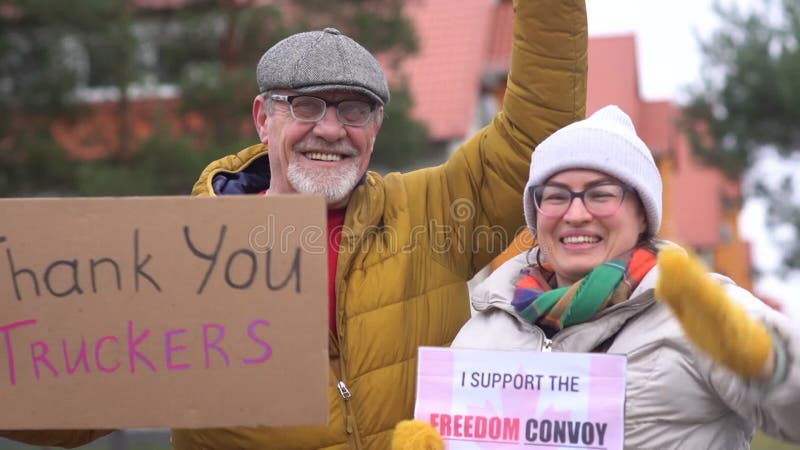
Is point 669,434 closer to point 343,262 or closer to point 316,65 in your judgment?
point 343,262

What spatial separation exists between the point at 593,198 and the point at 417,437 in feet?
2.34

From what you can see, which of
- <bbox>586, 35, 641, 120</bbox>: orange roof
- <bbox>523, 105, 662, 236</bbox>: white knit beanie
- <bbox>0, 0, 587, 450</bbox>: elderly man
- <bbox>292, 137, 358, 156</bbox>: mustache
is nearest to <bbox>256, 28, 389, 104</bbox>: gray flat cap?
<bbox>0, 0, 587, 450</bbox>: elderly man

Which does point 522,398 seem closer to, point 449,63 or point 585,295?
point 585,295

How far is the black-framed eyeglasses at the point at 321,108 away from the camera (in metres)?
3.52

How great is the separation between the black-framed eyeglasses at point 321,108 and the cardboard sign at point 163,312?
0.71 metres

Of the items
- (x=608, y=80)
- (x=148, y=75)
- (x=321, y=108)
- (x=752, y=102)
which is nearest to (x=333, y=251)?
(x=321, y=108)

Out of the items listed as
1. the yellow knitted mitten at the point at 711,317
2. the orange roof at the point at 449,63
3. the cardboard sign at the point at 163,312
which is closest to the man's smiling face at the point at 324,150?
the cardboard sign at the point at 163,312

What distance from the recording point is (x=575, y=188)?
9.77 feet

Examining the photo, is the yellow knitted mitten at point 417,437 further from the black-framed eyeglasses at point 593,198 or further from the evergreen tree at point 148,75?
the evergreen tree at point 148,75

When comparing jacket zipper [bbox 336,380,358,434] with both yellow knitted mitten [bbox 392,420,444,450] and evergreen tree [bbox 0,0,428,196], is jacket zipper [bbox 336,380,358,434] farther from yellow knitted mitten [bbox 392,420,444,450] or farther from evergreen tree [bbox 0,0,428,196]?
evergreen tree [bbox 0,0,428,196]

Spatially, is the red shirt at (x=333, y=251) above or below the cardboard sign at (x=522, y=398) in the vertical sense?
above

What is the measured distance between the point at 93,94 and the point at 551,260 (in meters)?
11.4

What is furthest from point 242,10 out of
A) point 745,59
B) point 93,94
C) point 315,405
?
point 315,405

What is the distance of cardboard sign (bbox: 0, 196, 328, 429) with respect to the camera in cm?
283
